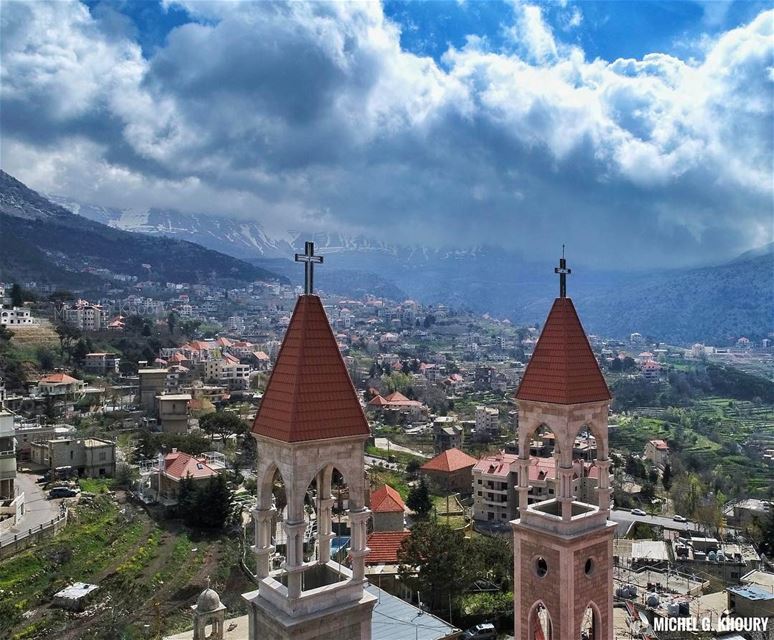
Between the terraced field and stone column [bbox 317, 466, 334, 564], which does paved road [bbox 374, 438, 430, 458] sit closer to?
the terraced field

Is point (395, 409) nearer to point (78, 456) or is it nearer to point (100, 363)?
point (100, 363)

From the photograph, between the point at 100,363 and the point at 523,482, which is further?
the point at 100,363

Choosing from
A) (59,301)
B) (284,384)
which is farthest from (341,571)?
(59,301)

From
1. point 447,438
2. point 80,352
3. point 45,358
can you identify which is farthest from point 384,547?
point 80,352

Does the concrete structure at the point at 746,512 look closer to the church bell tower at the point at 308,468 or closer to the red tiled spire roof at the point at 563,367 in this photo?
the red tiled spire roof at the point at 563,367

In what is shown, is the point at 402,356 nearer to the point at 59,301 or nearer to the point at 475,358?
the point at 475,358

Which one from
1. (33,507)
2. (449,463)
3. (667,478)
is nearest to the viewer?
(33,507)
